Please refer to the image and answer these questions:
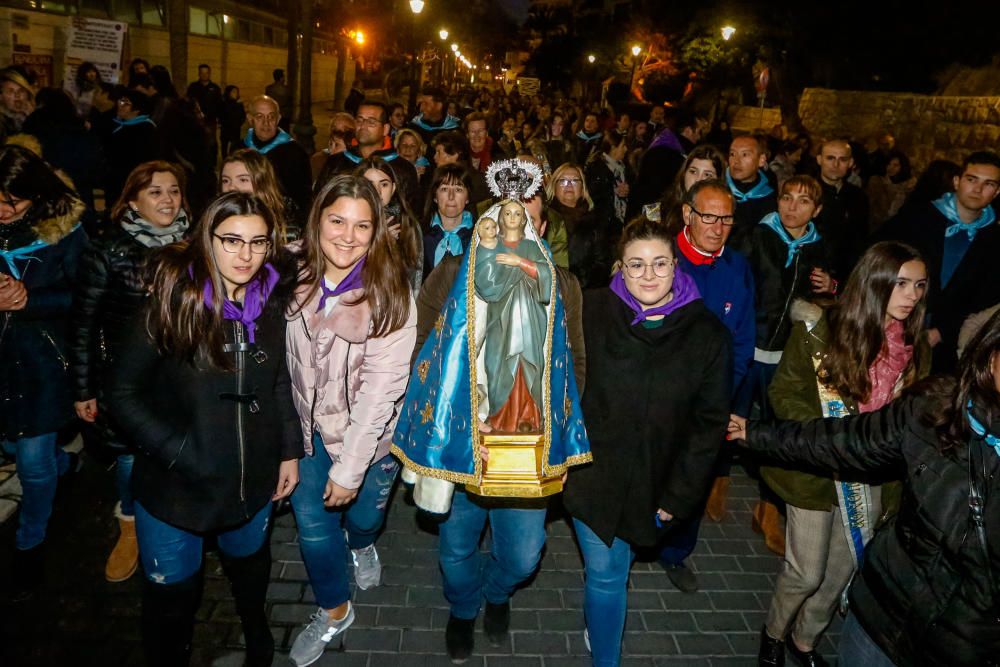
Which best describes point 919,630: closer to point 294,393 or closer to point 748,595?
point 748,595

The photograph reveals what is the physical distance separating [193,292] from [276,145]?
4485 mm

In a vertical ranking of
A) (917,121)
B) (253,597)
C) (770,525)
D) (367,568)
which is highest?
(917,121)

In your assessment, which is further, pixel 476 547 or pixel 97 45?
pixel 97 45

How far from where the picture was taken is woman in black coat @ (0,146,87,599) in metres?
3.56

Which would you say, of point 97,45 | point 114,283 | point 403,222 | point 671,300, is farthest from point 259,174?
point 97,45

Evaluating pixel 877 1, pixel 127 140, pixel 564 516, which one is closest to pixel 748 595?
pixel 564 516

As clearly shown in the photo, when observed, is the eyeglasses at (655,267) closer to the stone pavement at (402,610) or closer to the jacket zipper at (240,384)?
the jacket zipper at (240,384)

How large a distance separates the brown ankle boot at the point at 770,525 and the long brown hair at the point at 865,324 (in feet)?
5.87

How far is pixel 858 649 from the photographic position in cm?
250

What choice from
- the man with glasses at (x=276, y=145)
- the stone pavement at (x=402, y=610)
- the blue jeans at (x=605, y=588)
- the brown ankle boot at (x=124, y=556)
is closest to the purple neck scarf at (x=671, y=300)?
the blue jeans at (x=605, y=588)

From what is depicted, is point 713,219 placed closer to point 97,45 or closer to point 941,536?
point 941,536

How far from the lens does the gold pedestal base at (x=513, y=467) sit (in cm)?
295

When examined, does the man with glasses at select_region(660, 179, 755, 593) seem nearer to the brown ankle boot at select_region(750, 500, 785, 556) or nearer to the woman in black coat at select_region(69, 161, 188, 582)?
the brown ankle boot at select_region(750, 500, 785, 556)

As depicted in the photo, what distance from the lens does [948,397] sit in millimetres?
2314
